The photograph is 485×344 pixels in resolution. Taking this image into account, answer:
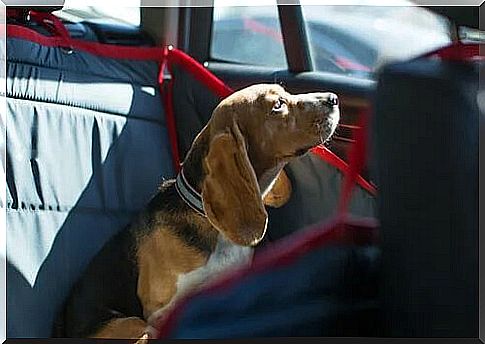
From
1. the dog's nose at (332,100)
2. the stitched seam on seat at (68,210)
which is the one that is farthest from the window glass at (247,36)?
→ the stitched seam on seat at (68,210)

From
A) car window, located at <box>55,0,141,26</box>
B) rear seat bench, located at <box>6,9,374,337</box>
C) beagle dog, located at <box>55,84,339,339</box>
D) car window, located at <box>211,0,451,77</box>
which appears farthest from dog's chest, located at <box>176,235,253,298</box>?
car window, located at <box>55,0,141,26</box>

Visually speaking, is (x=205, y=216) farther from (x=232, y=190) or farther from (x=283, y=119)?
(x=283, y=119)

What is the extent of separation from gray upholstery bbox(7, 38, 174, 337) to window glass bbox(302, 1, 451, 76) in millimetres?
326

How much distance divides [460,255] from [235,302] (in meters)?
0.44

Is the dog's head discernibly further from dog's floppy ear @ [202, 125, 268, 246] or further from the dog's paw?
the dog's paw

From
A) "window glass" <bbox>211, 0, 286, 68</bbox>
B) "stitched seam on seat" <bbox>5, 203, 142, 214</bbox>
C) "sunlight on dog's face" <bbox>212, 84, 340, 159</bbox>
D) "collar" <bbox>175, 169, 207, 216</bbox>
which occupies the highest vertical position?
"window glass" <bbox>211, 0, 286, 68</bbox>

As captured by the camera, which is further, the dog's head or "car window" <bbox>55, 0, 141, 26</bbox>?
"car window" <bbox>55, 0, 141, 26</bbox>

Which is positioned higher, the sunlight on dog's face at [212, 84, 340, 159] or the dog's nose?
the dog's nose

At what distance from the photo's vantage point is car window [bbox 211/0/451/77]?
170 centimetres

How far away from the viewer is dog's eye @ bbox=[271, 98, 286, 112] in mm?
1628

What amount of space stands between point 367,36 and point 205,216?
466 millimetres

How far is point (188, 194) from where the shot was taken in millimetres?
1672

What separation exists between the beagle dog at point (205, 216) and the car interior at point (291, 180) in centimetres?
3

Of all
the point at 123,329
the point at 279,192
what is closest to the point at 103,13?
the point at 279,192
